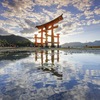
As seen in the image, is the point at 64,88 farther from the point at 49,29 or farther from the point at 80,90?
the point at 49,29

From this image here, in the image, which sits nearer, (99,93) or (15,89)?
(99,93)

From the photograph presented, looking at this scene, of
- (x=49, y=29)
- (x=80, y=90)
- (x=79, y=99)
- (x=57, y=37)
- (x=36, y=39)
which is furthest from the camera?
(x=36, y=39)

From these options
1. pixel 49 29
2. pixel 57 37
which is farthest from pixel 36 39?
pixel 49 29

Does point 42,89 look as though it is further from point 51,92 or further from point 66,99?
point 66,99

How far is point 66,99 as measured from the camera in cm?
336

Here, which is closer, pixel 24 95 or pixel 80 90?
pixel 24 95

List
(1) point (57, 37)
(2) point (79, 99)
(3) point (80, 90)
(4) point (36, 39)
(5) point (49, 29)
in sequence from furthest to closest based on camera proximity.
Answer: (4) point (36, 39), (1) point (57, 37), (5) point (49, 29), (3) point (80, 90), (2) point (79, 99)

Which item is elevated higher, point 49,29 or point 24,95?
point 49,29

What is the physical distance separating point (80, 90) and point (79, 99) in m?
0.70

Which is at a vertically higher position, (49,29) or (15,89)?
(49,29)

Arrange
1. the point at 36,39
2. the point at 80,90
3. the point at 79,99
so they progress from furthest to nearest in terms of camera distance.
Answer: the point at 36,39 → the point at 80,90 → the point at 79,99

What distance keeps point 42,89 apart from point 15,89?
2.39 feet

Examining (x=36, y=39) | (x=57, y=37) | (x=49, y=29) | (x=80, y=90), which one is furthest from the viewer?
(x=36, y=39)

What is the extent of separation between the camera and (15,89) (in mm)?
4180
